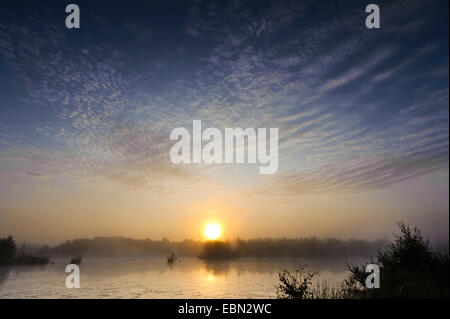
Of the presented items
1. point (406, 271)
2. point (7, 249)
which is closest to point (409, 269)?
point (406, 271)

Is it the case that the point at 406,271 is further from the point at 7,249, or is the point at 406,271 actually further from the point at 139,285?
the point at 7,249

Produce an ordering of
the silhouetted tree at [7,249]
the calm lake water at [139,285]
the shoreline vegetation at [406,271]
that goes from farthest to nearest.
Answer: the silhouetted tree at [7,249] < the calm lake water at [139,285] < the shoreline vegetation at [406,271]

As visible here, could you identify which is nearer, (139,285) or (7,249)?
(139,285)

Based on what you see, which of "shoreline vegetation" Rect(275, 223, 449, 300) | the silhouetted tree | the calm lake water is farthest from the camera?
the silhouetted tree

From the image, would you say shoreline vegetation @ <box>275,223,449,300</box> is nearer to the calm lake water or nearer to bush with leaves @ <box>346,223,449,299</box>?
bush with leaves @ <box>346,223,449,299</box>

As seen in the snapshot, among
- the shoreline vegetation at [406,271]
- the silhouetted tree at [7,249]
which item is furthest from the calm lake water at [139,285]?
the shoreline vegetation at [406,271]

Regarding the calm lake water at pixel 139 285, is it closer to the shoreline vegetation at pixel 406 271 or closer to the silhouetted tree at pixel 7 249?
the silhouetted tree at pixel 7 249

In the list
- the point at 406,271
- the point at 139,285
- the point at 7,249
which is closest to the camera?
the point at 406,271

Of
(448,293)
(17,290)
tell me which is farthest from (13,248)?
(448,293)

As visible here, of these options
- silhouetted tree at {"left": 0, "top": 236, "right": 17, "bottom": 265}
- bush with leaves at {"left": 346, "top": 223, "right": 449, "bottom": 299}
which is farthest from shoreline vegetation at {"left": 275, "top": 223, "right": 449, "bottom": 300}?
silhouetted tree at {"left": 0, "top": 236, "right": 17, "bottom": 265}
